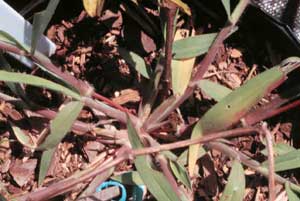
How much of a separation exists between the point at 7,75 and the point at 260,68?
2.35 ft

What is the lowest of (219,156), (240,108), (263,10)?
(219,156)

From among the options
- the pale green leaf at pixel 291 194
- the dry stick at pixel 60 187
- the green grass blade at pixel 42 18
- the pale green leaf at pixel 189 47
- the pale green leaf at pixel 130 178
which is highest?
the green grass blade at pixel 42 18

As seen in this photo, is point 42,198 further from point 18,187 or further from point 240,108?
point 240,108

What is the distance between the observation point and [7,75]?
1.12 m

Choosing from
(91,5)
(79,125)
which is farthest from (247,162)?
(91,5)

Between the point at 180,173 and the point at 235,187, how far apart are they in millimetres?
115

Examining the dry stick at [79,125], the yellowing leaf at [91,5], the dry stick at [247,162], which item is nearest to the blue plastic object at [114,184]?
the dry stick at [79,125]

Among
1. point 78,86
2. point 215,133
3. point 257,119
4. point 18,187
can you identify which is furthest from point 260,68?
point 18,187

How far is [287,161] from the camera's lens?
131 cm

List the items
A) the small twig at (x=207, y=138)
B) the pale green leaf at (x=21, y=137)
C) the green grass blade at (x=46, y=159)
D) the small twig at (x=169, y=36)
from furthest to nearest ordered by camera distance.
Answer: the pale green leaf at (x=21, y=137), the green grass blade at (x=46, y=159), the small twig at (x=207, y=138), the small twig at (x=169, y=36)

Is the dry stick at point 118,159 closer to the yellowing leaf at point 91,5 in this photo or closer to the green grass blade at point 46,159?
the green grass blade at point 46,159

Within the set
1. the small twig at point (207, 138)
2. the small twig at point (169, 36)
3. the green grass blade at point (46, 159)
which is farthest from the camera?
the green grass blade at point (46, 159)

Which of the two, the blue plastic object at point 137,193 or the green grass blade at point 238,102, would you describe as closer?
the green grass blade at point 238,102

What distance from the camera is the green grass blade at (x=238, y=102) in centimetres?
119
